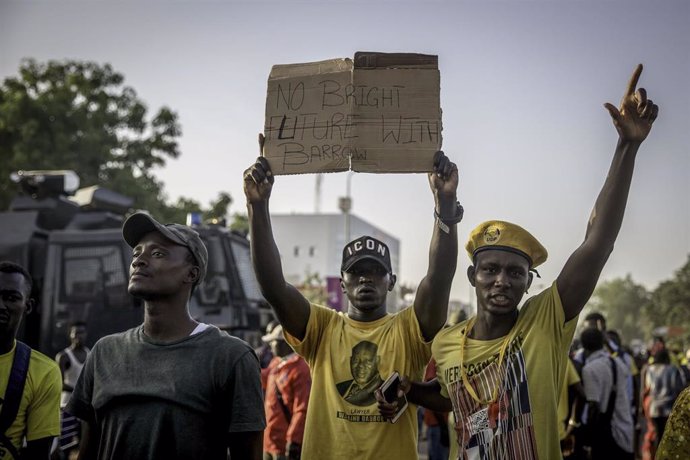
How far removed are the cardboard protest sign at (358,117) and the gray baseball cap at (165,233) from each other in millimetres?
584

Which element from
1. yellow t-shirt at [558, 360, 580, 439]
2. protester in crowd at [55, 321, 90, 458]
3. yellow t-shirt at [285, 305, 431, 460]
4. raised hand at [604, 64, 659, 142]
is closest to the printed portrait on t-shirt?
yellow t-shirt at [285, 305, 431, 460]

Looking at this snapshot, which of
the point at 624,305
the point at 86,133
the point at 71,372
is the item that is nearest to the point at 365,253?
the point at 71,372

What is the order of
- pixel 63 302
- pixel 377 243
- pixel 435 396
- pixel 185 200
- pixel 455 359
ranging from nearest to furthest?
pixel 455 359 → pixel 435 396 → pixel 377 243 → pixel 63 302 → pixel 185 200

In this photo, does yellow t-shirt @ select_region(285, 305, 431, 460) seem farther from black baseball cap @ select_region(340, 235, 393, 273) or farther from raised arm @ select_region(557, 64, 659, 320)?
raised arm @ select_region(557, 64, 659, 320)

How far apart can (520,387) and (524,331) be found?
25cm

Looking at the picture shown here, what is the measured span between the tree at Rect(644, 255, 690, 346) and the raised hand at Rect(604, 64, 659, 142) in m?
70.0

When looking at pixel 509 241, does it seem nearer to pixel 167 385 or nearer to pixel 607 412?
pixel 167 385

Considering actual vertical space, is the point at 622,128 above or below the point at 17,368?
above

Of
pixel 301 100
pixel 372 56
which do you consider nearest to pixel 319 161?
pixel 301 100

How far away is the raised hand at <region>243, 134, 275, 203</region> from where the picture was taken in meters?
3.27

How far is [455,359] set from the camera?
3.04 meters

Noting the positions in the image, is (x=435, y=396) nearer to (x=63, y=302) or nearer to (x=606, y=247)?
(x=606, y=247)

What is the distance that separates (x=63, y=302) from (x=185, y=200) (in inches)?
610

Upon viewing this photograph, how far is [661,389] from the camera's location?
976cm
